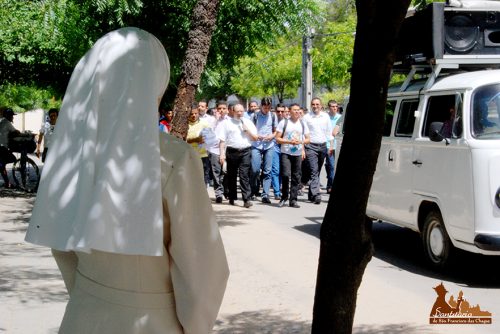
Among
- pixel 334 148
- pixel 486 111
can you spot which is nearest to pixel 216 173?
pixel 334 148

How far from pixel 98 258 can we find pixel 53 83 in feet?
52.8

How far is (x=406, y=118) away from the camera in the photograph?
9688 mm

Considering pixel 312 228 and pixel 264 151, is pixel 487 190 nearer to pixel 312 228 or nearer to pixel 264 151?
pixel 312 228

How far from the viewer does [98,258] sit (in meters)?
2.84

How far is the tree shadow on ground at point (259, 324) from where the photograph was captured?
242 inches

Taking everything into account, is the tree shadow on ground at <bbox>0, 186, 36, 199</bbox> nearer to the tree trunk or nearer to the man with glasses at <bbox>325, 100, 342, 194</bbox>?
the man with glasses at <bbox>325, 100, 342, 194</bbox>

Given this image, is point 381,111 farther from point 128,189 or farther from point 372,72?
point 128,189

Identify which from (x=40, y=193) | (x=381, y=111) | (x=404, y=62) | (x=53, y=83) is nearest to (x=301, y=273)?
(x=404, y=62)

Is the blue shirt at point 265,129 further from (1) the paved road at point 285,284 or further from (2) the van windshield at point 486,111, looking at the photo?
(2) the van windshield at point 486,111

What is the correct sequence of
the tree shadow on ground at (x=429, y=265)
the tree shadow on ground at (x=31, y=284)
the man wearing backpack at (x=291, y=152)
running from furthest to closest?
the man wearing backpack at (x=291, y=152) → the tree shadow on ground at (x=429, y=265) → the tree shadow on ground at (x=31, y=284)

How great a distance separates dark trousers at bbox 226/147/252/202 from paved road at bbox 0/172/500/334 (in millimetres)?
2591

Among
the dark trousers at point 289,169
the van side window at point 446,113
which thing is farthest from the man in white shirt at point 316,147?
the van side window at point 446,113

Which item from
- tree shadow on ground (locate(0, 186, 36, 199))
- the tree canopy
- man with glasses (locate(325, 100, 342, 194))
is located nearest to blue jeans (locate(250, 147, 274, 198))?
man with glasses (locate(325, 100, 342, 194))

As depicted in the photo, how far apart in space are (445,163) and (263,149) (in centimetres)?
767
